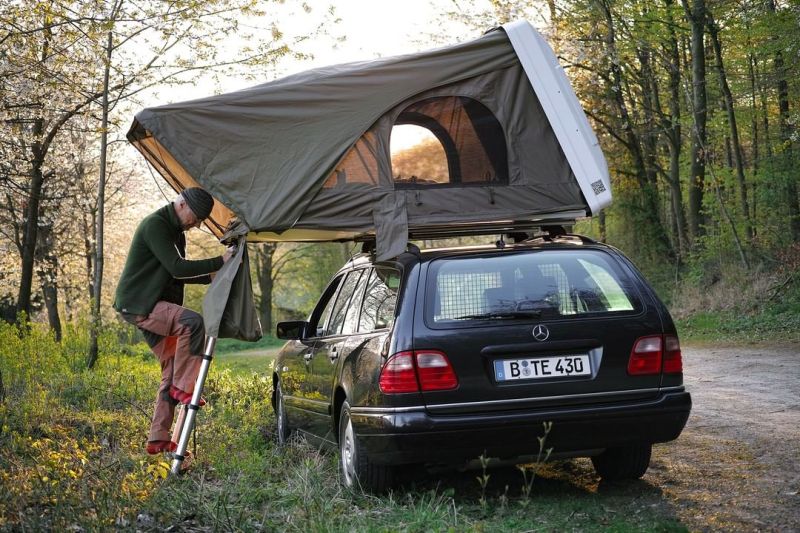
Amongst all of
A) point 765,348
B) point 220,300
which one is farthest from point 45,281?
point 220,300

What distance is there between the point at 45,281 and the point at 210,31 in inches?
843

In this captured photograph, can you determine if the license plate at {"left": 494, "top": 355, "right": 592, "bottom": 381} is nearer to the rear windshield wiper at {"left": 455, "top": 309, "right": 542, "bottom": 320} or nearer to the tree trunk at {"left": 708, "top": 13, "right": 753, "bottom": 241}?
the rear windshield wiper at {"left": 455, "top": 309, "right": 542, "bottom": 320}

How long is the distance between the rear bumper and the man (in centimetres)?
198

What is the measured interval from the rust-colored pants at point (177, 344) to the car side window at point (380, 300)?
1352 millimetres

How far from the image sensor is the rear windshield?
5484 millimetres

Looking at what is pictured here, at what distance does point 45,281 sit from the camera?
33.2 m

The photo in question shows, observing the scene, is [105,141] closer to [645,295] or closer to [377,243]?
[377,243]

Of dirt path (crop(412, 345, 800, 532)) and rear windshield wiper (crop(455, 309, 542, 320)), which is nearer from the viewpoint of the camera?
dirt path (crop(412, 345, 800, 532))

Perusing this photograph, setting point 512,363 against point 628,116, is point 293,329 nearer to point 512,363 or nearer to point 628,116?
point 512,363

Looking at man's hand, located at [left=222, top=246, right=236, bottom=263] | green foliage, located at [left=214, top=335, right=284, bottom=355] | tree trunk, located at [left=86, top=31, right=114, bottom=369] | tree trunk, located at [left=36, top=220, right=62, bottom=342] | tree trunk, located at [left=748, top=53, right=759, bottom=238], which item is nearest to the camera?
man's hand, located at [left=222, top=246, right=236, bottom=263]

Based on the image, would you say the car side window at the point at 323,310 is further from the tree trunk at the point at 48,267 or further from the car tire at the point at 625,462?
the tree trunk at the point at 48,267

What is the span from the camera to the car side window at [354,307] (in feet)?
21.4

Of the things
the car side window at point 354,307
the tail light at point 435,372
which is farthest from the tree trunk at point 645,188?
the tail light at point 435,372

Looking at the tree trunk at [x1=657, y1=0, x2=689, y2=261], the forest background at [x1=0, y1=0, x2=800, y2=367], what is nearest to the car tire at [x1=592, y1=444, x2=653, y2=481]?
the forest background at [x1=0, y1=0, x2=800, y2=367]
